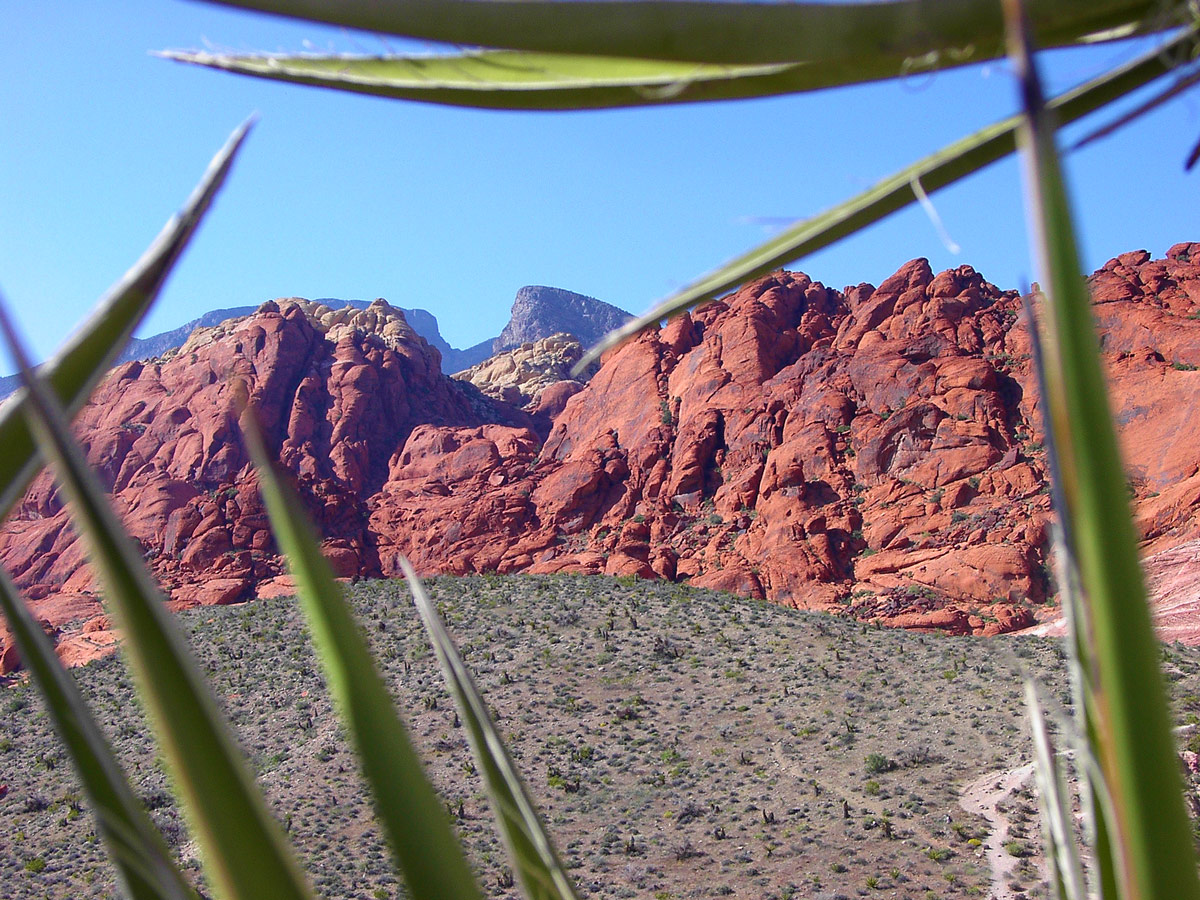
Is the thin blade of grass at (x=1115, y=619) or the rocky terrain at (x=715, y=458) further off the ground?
the rocky terrain at (x=715, y=458)

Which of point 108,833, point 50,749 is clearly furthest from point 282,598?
point 108,833

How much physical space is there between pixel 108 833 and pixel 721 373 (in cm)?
4038

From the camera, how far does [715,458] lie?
3731cm

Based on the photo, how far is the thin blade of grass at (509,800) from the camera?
1.06m

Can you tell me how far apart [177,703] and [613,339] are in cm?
64

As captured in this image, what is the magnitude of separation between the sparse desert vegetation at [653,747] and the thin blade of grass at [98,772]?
9.96 meters

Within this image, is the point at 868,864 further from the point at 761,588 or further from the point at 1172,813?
the point at 761,588

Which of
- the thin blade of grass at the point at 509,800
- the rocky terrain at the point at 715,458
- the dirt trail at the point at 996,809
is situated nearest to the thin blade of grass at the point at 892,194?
the thin blade of grass at the point at 509,800

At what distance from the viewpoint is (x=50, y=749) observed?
62.3 feet

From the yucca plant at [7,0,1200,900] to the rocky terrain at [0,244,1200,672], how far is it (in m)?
21.9

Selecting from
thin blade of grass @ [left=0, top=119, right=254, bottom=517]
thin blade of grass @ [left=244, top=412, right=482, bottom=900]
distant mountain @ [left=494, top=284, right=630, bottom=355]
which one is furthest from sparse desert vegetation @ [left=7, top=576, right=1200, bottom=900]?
distant mountain @ [left=494, top=284, right=630, bottom=355]

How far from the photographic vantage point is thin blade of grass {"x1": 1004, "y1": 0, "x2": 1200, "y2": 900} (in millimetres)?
490

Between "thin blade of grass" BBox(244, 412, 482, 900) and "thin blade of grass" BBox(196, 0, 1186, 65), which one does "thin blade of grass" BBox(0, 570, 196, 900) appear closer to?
"thin blade of grass" BBox(244, 412, 482, 900)

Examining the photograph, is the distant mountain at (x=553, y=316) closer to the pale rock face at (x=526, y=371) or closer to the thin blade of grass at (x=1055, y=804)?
the pale rock face at (x=526, y=371)
